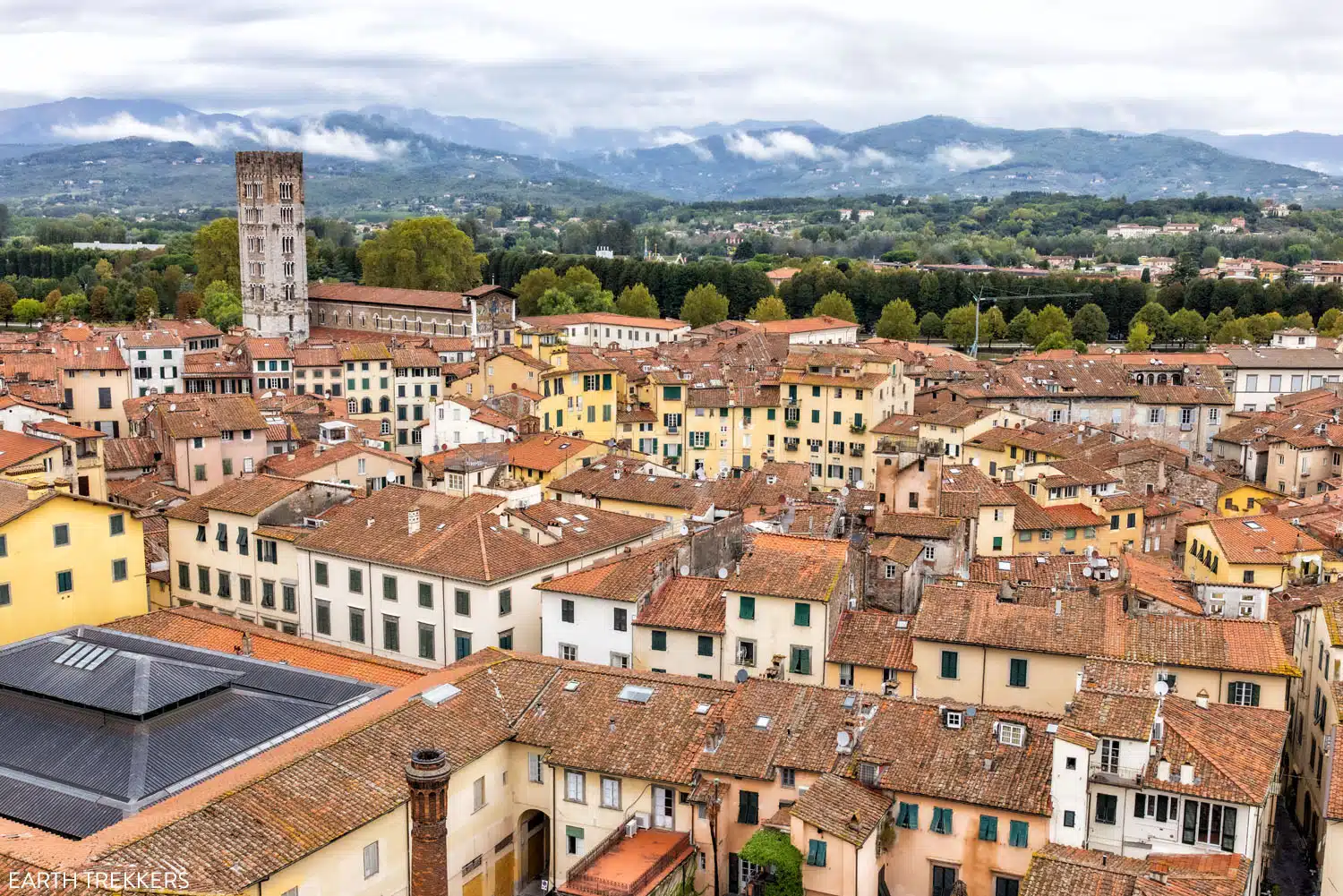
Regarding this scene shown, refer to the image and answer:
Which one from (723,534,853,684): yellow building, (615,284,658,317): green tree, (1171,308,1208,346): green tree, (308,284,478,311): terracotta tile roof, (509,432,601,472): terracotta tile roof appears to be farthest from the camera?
(615,284,658,317): green tree

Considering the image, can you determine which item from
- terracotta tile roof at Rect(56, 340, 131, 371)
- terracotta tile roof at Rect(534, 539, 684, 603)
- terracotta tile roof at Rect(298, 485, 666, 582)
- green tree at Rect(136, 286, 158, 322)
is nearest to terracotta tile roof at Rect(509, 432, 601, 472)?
terracotta tile roof at Rect(298, 485, 666, 582)

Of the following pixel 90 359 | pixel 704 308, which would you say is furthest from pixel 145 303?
pixel 90 359

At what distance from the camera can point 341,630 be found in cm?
4091

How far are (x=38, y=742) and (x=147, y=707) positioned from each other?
8.25 ft

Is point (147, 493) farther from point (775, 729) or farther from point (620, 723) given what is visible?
point (775, 729)

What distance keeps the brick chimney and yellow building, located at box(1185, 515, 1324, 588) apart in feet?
106

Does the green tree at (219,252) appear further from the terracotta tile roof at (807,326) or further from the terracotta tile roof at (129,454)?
the terracotta tile roof at (129,454)

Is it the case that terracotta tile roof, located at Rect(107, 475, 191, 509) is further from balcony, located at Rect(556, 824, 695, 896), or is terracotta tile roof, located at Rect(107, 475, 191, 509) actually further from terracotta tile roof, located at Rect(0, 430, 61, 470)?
balcony, located at Rect(556, 824, 695, 896)

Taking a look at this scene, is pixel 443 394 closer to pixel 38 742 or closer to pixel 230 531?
pixel 230 531

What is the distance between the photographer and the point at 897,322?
124562 millimetres

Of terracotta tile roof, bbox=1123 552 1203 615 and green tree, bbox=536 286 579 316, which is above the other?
green tree, bbox=536 286 579 316

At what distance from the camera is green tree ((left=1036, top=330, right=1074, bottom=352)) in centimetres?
11262

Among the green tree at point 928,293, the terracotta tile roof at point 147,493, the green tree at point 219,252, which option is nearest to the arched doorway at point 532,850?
the terracotta tile roof at point 147,493

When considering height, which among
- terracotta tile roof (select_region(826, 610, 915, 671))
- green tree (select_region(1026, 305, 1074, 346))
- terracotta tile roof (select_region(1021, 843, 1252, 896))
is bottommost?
terracotta tile roof (select_region(1021, 843, 1252, 896))
